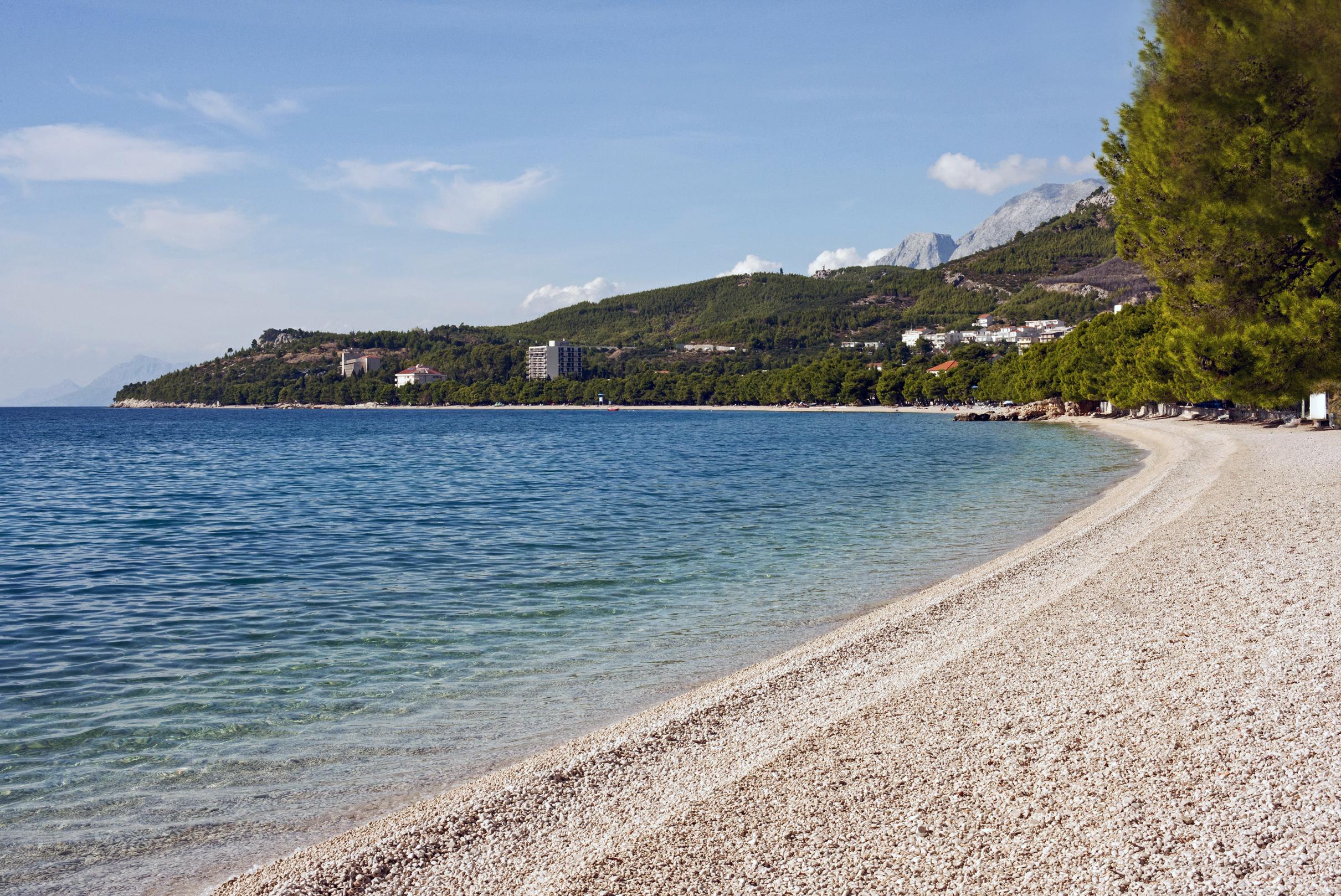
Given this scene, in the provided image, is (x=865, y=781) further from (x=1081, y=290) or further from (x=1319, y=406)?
(x=1081, y=290)

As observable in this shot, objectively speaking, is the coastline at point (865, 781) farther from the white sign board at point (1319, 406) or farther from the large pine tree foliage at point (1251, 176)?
the white sign board at point (1319, 406)

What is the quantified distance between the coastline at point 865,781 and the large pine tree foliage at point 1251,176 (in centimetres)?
960

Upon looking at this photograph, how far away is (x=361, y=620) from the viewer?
12.1 meters

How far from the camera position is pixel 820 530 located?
20109 millimetres

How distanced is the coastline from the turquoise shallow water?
0.99 meters

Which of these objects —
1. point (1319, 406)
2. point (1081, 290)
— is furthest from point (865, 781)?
point (1081, 290)

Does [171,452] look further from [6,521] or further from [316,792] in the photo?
[316,792]

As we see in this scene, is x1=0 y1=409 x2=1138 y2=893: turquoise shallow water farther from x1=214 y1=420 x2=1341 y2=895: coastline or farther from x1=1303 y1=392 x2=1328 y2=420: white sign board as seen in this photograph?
x1=1303 y1=392 x2=1328 y2=420: white sign board

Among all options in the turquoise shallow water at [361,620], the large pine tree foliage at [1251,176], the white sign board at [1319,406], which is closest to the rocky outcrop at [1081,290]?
the white sign board at [1319,406]

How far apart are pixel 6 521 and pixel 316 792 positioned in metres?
22.9

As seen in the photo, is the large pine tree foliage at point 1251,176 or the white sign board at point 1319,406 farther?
the white sign board at point 1319,406

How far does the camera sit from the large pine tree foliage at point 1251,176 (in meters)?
15.8

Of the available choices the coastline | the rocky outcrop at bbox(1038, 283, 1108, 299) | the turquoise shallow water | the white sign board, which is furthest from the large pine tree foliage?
the rocky outcrop at bbox(1038, 283, 1108, 299)

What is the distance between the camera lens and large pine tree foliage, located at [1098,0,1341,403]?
15.8 meters
